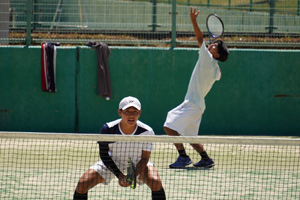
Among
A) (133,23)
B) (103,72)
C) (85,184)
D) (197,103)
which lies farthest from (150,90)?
(85,184)

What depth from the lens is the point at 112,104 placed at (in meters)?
10.6

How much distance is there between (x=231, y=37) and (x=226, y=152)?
3.39 m

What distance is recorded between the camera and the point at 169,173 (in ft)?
22.6

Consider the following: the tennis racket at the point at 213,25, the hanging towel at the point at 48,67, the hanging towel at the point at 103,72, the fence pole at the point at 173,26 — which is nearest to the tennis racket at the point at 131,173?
the tennis racket at the point at 213,25

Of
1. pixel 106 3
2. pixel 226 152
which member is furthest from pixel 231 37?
pixel 226 152

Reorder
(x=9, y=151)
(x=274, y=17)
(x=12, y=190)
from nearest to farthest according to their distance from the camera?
(x=12, y=190)
(x=9, y=151)
(x=274, y=17)

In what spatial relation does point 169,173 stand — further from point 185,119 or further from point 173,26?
point 173,26

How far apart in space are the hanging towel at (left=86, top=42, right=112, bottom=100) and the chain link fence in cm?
52

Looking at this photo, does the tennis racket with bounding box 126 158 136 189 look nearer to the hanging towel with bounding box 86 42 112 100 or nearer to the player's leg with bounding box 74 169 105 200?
the player's leg with bounding box 74 169 105 200

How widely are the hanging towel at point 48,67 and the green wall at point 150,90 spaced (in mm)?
141

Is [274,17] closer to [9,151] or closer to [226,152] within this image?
[226,152]

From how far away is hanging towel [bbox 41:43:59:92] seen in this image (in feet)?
34.2

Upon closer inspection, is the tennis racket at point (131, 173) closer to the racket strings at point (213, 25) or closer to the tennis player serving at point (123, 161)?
the tennis player serving at point (123, 161)

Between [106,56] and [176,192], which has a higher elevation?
[106,56]
